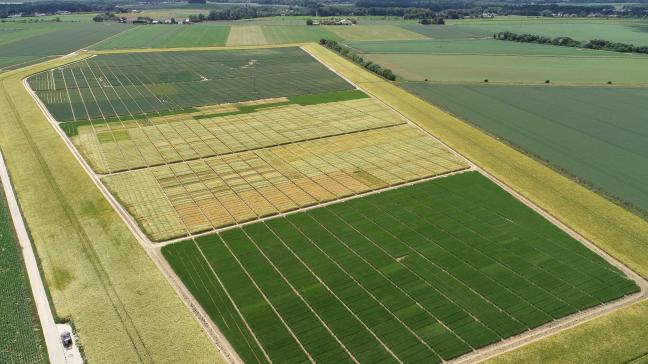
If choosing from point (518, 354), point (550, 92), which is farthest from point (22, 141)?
point (550, 92)

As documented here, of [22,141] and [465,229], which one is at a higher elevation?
[22,141]

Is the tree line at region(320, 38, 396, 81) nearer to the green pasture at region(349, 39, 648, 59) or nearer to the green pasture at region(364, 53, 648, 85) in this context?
the green pasture at region(364, 53, 648, 85)

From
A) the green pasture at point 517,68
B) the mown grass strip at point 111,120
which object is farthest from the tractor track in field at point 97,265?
the green pasture at point 517,68

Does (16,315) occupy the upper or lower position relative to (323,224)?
lower

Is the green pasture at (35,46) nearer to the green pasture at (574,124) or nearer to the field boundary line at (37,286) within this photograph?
the field boundary line at (37,286)

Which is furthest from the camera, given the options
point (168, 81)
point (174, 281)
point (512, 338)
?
point (168, 81)

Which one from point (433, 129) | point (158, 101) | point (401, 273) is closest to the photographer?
point (401, 273)

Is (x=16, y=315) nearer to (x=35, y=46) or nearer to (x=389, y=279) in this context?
(x=389, y=279)

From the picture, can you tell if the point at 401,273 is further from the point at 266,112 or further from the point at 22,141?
the point at 22,141

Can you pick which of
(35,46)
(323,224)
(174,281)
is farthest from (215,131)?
(35,46)
